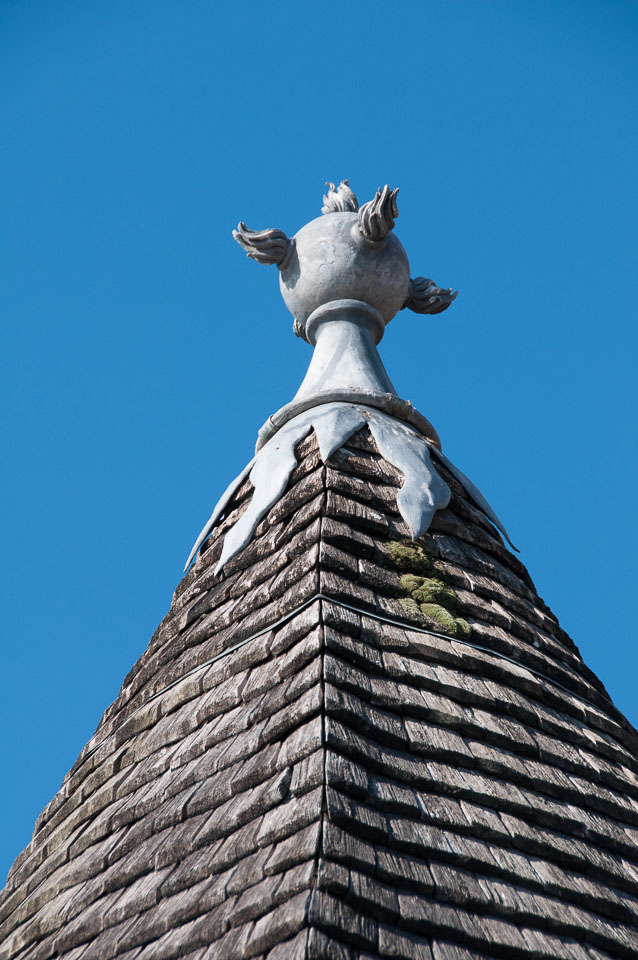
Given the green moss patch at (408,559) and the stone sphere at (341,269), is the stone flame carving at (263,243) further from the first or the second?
the green moss patch at (408,559)

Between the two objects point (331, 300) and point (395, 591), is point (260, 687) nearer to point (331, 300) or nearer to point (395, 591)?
point (395, 591)

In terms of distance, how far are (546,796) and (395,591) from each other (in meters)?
1.00

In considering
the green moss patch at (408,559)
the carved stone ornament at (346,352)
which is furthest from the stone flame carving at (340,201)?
the green moss patch at (408,559)

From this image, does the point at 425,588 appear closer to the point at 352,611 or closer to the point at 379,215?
the point at 352,611

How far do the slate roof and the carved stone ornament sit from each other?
14 cm

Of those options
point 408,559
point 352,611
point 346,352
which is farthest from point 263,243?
point 352,611

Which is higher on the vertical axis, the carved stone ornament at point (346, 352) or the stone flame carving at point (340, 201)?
the stone flame carving at point (340, 201)

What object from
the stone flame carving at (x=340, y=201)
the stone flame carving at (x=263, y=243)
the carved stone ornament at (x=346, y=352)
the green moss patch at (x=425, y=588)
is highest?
the stone flame carving at (x=340, y=201)

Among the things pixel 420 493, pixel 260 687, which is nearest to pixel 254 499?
pixel 420 493

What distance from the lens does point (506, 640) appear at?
4707 mm

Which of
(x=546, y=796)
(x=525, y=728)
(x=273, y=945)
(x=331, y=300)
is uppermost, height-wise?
(x=331, y=300)

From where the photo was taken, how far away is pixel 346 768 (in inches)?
132

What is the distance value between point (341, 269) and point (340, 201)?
2.60 ft

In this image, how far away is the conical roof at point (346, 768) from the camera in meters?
3.12
